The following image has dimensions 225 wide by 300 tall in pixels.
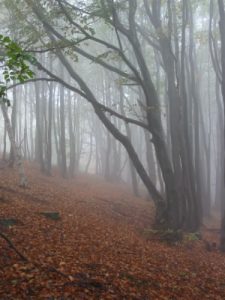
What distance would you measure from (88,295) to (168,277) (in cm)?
263

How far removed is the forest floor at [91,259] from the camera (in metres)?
5.83

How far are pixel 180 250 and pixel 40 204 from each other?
4.79 m

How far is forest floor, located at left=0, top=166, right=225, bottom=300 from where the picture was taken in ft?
19.1

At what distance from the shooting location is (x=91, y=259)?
292 inches

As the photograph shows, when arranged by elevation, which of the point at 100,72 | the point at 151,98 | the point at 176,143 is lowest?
the point at 176,143

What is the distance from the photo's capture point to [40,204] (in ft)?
39.0

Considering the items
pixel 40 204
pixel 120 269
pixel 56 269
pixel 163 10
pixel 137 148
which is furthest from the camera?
pixel 137 148

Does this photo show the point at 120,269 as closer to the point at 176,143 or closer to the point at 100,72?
the point at 176,143

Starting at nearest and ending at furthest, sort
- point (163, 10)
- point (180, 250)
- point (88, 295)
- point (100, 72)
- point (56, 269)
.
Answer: point (88, 295) → point (56, 269) → point (180, 250) → point (163, 10) → point (100, 72)

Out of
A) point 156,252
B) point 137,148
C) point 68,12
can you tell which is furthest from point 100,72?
point 156,252

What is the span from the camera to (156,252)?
9.77 meters

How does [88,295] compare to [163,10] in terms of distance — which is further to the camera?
[163,10]

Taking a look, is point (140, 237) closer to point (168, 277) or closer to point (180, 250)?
point (180, 250)

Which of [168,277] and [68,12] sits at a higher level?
[68,12]
